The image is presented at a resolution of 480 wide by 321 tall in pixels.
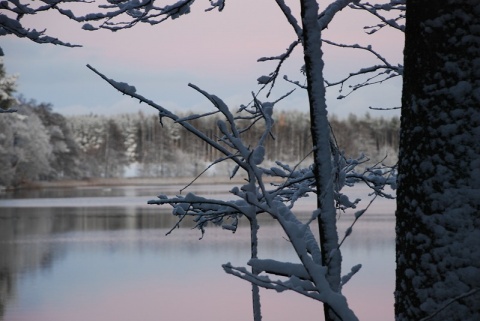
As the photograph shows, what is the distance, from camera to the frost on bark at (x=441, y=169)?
2609 mm

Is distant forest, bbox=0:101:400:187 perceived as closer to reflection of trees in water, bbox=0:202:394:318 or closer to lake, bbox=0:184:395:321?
→ reflection of trees in water, bbox=0:202:394:318

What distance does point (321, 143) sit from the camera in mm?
2961

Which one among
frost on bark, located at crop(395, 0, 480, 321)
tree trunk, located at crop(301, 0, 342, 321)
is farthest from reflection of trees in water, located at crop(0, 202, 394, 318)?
frost on bark, located at crop(395, 0, 480, 321)

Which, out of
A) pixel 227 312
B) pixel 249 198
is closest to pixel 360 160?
pixel 249 198

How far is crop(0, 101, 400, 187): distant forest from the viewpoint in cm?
6006

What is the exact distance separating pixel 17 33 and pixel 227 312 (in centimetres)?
1245

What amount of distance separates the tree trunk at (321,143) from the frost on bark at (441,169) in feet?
0.81

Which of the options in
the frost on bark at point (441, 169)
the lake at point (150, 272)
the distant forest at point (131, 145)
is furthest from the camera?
the distant forest at point (131, 145)

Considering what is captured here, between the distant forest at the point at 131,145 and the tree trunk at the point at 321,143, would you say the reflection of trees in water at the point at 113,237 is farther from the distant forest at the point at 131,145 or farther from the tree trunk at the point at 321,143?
the distant forest at the point at 131,145

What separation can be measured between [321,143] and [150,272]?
61.5ft

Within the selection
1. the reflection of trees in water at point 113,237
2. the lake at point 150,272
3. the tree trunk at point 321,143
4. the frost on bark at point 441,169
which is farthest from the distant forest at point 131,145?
the frost on bark at point 441,169

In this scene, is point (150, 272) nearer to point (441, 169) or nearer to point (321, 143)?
point (321, 143)

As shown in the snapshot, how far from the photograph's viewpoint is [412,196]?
2752mm

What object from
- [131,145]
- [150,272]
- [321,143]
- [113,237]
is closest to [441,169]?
[321,143]
